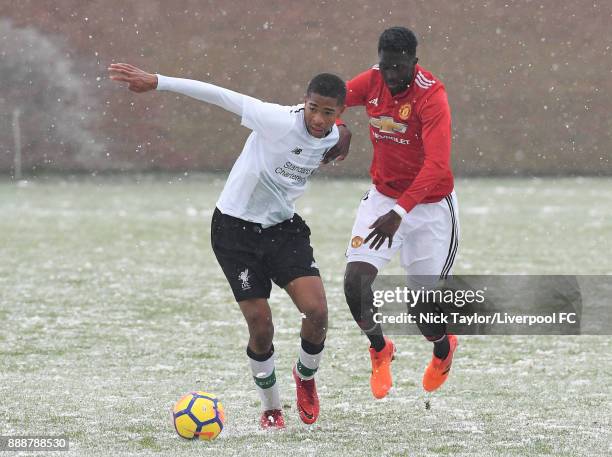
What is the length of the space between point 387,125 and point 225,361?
7.60 ft

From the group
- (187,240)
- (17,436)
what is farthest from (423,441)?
(187,240)

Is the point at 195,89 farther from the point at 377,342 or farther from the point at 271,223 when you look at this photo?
the point at 377,342

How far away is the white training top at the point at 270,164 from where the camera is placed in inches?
220

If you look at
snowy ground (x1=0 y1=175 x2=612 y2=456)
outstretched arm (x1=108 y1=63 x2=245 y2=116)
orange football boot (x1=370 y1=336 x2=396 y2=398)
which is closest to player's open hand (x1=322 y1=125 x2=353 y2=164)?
outstretched arm (x1=108 y1=63 x2=245 y2=116)

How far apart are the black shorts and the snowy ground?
75 cm

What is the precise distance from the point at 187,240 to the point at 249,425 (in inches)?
366

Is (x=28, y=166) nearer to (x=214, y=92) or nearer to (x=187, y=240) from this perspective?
(x=187, y=240)

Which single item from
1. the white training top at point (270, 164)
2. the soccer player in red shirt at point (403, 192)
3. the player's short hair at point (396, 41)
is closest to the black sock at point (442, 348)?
the soccer player in red shirt at point (403, 192)

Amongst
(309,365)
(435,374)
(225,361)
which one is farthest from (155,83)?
(225,361)

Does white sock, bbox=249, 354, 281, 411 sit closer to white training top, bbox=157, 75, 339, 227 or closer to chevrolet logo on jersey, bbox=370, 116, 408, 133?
white training top, bbox=157, 75, 339, 227

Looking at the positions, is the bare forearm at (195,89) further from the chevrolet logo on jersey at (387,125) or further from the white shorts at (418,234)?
the white shorts at (418,234)

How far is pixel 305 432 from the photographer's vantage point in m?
5.54

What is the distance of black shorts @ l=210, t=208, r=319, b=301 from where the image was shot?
5594 millimetres

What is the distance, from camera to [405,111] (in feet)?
19.8
